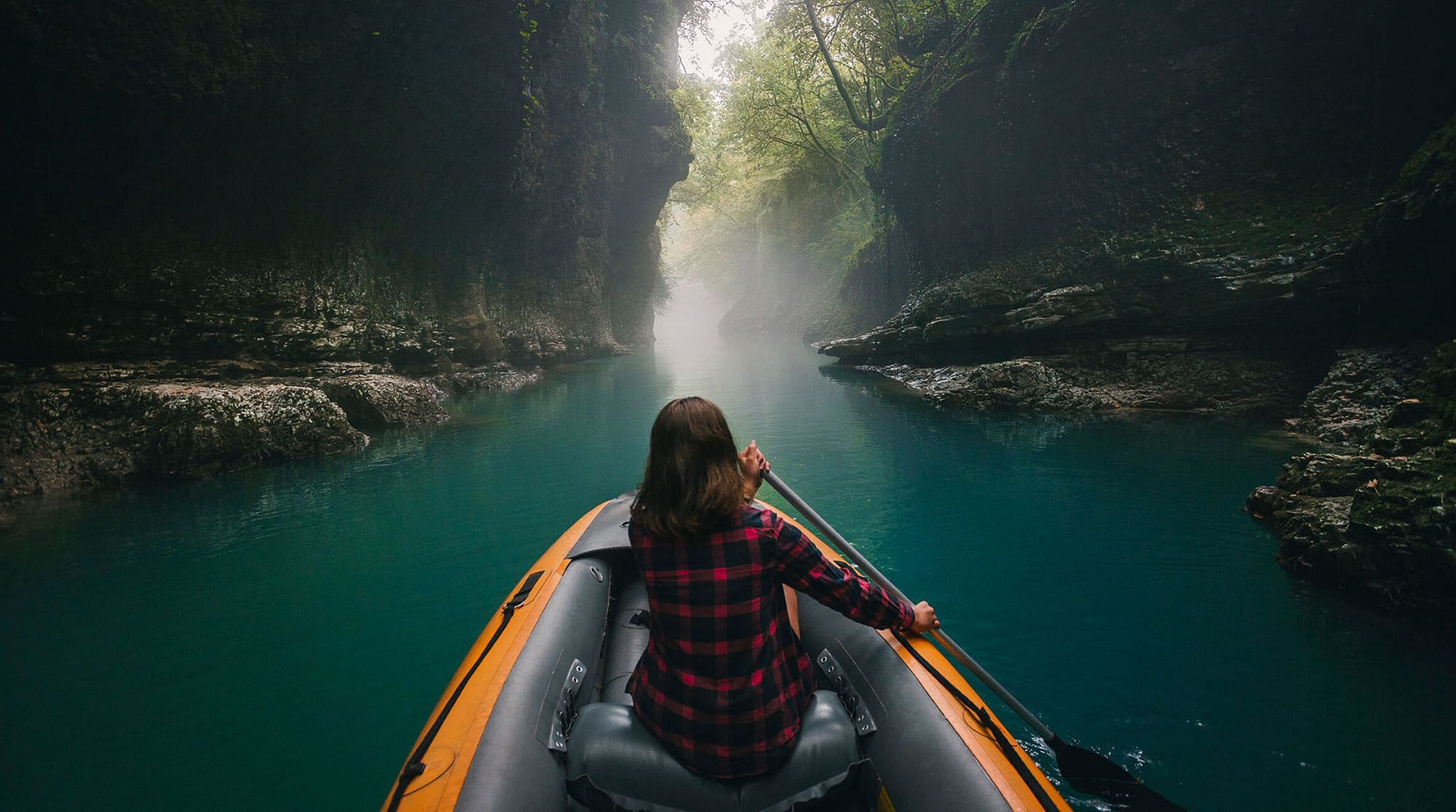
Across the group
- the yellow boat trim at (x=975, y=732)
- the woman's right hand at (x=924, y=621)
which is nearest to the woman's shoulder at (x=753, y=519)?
the yellow boat trim at (x=975, y=732)

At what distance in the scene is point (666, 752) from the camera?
5.42ft

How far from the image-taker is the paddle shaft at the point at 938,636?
230 centimetres

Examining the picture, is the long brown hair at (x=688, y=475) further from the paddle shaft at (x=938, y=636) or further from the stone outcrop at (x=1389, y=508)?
the stone outcrop at (x=1389, y=508)

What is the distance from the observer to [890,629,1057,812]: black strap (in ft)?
5.51

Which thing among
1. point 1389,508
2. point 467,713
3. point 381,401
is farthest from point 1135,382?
point 381,401

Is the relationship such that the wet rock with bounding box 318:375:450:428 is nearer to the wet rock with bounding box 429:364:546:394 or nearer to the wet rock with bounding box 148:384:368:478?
the wet rock with bounding box 148:384:368:478

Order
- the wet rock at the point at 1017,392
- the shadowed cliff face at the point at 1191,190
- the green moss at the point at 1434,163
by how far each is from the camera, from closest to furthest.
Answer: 1. the green moss at the point at 1434,163
2. the shadowed cliff face at the point at 1191,190
3. the wet rock at the point at 1017,392

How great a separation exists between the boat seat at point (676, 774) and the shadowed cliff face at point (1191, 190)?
9.12 metres

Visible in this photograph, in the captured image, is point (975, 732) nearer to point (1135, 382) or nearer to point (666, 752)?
point (666, 752)

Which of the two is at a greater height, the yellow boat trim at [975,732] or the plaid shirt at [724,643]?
the plaid shirt at [724,643]

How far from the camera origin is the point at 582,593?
2912 millimetres

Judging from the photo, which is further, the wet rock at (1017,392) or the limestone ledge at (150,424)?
the wet rock at (1017,392)

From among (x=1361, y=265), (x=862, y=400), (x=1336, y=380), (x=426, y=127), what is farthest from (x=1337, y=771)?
(x=426, y=127)

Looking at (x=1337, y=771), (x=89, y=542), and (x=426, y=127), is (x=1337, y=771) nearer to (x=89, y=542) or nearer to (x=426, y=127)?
(x=89, y=542)
